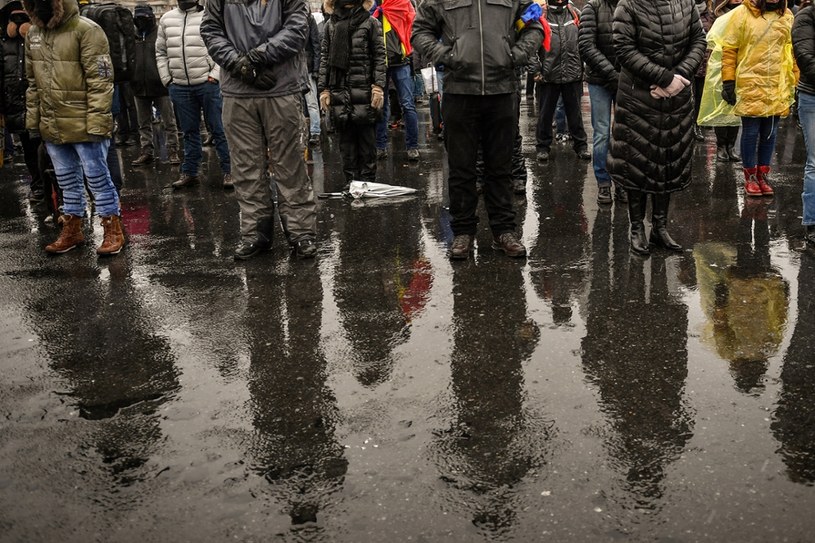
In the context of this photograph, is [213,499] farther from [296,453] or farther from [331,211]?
[331,211]

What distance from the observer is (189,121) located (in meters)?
10.2

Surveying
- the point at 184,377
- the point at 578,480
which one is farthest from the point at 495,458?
the point at 184,377

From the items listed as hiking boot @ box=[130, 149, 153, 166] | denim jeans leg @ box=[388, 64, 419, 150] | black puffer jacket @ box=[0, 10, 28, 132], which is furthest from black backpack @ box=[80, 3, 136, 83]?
denim jeans leg @ box=[388, 64, 419, 150]

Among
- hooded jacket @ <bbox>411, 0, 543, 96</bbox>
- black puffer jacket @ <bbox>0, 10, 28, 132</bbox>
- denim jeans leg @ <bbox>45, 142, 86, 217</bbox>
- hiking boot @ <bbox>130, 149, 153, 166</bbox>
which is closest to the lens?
hooded jacket @ <bbox>411, 0, 543, 96</bbox>

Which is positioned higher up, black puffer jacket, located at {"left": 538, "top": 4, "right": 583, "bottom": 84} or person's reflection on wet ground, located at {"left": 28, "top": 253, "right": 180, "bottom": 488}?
black puffer jacket, located at {"left": 538, "top": 4, "right": 583, "bottom": 84}

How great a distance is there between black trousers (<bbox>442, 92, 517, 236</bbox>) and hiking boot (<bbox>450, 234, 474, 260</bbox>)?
0.05 meters

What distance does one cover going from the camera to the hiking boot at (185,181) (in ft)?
34.2

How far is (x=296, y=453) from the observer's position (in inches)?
155

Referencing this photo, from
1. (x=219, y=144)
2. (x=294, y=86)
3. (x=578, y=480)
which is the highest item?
(x=294, y=86)

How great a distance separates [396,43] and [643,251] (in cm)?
581

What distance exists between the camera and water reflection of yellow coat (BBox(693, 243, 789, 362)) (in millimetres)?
→ 5012

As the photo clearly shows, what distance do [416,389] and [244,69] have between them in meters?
3.27

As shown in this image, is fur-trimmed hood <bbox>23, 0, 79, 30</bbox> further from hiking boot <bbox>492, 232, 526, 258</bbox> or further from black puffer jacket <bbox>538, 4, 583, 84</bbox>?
black puffer jacket <bbox>538, 4, 583, 84</bbox>

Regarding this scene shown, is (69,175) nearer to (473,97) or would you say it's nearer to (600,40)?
(473,97)
